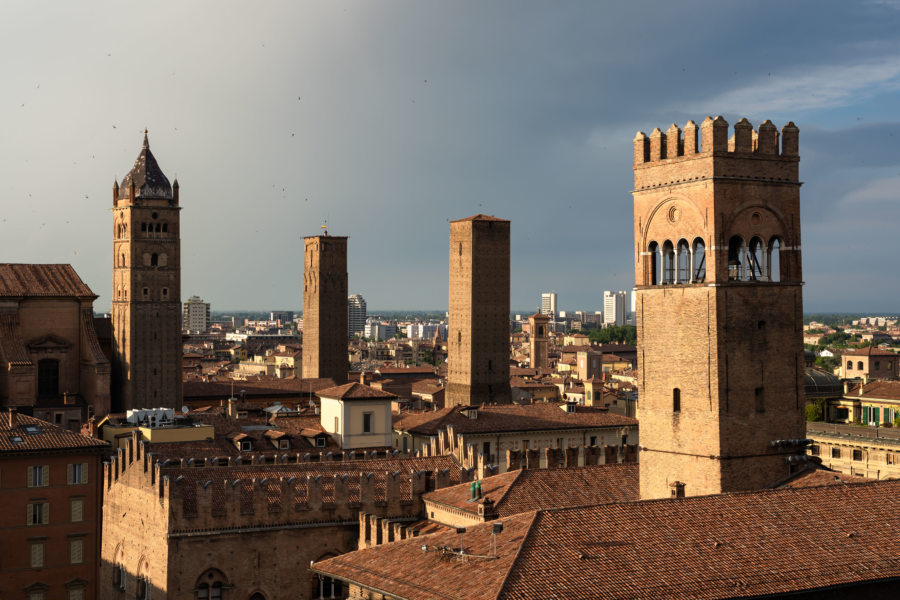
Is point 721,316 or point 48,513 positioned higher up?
point 721,316

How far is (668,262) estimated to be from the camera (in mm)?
33844

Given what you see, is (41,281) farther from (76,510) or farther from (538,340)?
(538,340)

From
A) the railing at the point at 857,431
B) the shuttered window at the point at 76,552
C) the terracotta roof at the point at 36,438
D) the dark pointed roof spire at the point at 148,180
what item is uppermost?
the dark pointed roof spire at the point at 148,180

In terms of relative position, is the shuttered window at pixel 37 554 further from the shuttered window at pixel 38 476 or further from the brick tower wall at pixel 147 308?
Answer: the brick tower wall at pixel 147 308

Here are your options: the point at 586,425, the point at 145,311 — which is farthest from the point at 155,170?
the point at 586,425

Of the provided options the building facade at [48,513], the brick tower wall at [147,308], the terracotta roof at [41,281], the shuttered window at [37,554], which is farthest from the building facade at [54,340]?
the shuttered window at [37,554]

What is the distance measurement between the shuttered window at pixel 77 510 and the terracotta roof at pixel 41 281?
112 feet

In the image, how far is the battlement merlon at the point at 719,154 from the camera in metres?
32.3

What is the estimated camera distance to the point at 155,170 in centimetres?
9019

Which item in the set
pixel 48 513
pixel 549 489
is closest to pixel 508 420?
pixel 48 513

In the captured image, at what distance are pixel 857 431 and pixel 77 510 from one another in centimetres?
3593

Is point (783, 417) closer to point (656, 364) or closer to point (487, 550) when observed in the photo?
point (656, 364)

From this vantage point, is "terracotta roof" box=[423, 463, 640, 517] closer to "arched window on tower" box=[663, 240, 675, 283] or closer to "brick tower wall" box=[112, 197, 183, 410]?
"arched window on tower" box=[663, 240, 675, 283]

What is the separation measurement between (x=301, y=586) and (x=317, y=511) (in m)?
2.18
